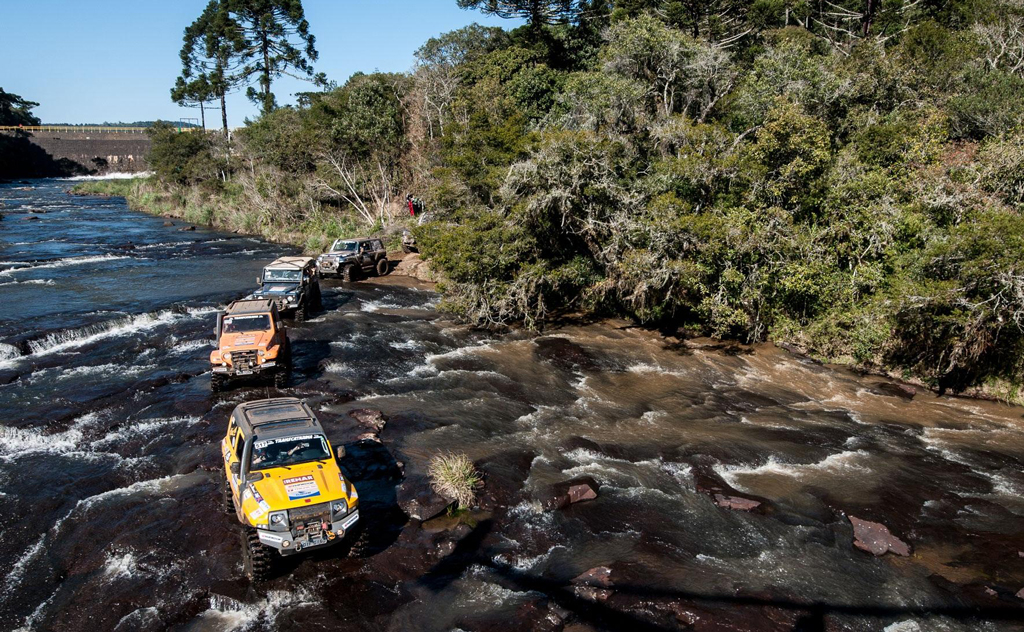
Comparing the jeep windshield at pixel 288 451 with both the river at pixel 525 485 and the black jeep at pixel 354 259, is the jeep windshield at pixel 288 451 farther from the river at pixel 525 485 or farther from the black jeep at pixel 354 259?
the black jeep at pixel 354 259

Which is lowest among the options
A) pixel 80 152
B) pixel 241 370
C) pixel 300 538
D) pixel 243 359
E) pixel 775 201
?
pixel 300 538

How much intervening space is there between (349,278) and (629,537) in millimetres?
23553

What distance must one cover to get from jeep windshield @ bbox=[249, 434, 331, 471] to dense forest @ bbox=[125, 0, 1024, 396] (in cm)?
1254

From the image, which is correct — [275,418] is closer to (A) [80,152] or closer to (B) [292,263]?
(B) [292,263]

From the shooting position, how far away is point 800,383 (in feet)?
→ 63.0

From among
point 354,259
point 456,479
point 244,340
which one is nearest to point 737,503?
point 456,479

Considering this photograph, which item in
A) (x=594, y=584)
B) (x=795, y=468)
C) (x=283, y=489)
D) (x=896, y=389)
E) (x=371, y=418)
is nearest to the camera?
(x=283, y=489)

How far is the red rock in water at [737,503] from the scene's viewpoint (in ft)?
39.9

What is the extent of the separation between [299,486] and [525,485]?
485cm

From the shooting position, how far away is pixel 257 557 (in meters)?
9.41

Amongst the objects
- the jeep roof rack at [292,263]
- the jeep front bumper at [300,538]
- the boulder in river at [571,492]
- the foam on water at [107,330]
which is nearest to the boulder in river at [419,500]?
the boulder in river at [571,492]

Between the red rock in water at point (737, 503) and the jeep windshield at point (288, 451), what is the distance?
763 centimetres

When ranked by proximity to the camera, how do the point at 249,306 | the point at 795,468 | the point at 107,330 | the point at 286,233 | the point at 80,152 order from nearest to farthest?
the point at 795,468, the point at 249,306, the point at 107,330, the point at 286,233, the point at 80,152

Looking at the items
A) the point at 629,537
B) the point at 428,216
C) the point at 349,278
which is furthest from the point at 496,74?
the point at 629,537
